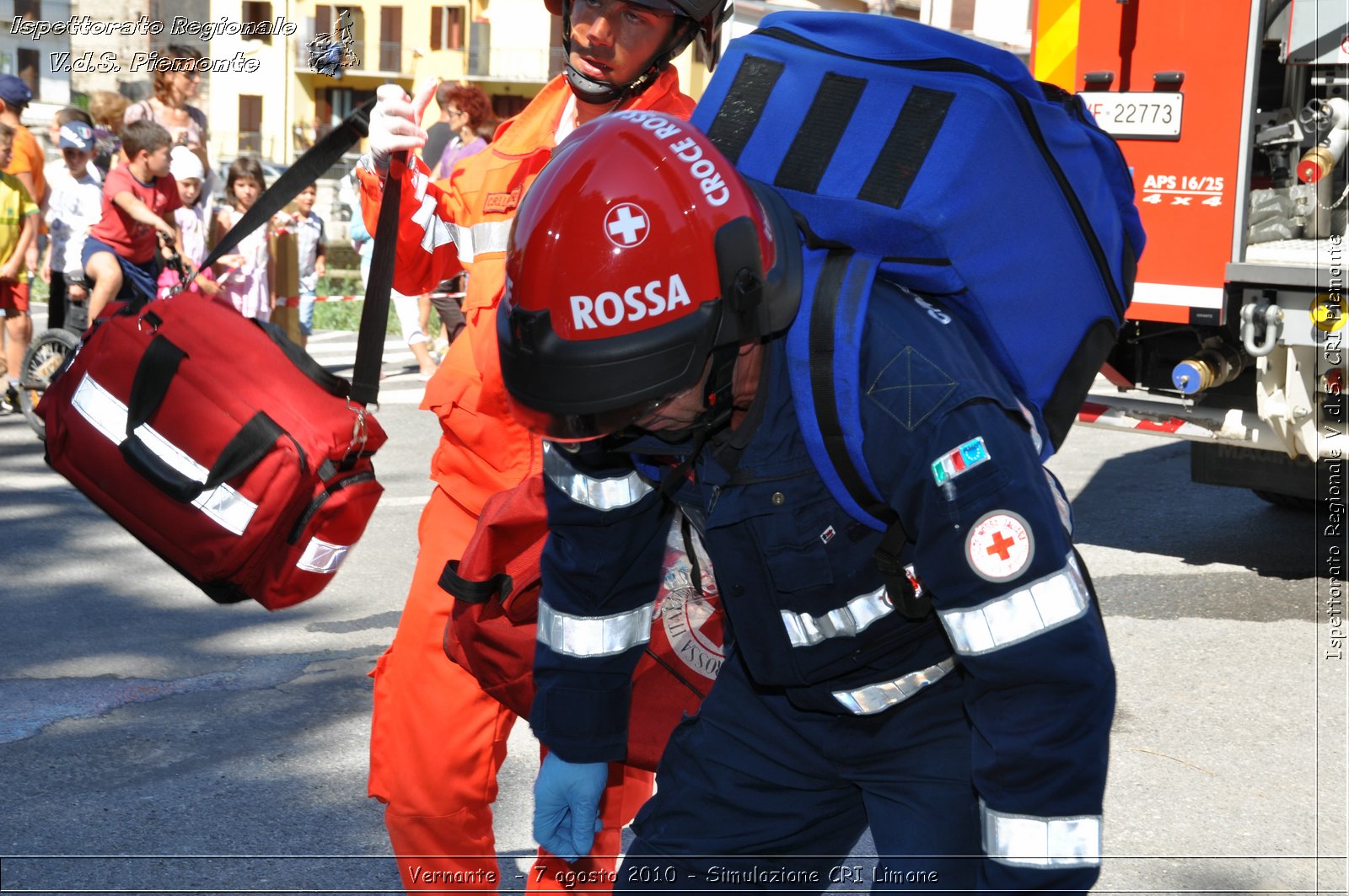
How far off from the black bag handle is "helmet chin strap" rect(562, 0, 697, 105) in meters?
0.91

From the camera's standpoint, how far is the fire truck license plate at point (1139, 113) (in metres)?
6.39

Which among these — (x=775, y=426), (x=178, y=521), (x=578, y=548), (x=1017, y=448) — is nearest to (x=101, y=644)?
(x=178, y=521)

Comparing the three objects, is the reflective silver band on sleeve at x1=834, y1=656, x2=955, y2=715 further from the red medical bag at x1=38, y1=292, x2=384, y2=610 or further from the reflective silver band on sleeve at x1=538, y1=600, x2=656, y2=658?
the red medical bag at x1=38, y1=292, x2=384, y2=610

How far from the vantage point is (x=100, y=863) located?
11.5ft

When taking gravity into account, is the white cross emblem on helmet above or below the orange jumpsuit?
above

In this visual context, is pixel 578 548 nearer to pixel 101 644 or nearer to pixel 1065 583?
pixel 1065 583

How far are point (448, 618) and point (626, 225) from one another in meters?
1.35

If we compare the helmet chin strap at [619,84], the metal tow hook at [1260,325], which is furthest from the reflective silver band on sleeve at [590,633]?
the metal tow hook at [1260,325]

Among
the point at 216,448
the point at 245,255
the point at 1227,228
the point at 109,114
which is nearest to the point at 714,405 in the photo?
the point at 216,448

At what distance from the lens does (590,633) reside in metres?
2.31

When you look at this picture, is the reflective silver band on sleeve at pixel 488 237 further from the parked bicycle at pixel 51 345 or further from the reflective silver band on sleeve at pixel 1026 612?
the parked bicycle at pixel 51 345

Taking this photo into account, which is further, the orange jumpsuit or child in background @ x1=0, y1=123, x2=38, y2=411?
child in background @ x1=0, y1=123, x2=38, y2=411

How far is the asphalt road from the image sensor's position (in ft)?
11.9

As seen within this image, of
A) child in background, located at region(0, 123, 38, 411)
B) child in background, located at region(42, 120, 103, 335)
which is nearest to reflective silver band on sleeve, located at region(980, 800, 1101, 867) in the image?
child in background, located at region(42, 120, 103, 335)
